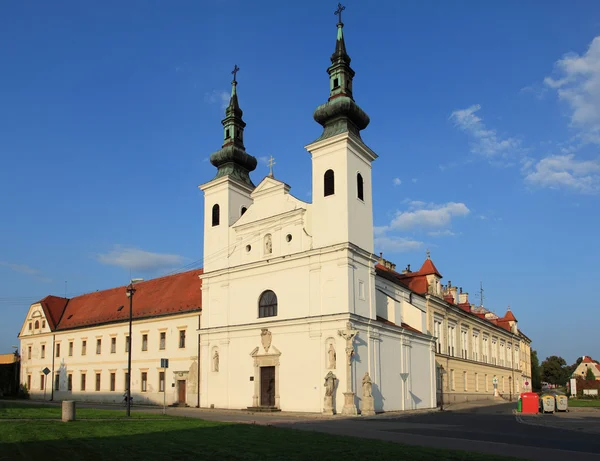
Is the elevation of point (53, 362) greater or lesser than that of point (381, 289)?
lesser

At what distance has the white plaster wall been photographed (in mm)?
43625

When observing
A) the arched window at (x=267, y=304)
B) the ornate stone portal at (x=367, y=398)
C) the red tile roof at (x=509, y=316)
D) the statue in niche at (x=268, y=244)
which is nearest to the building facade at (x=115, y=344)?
the arched window at (x=267, y=304)

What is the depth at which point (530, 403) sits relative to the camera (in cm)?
3481

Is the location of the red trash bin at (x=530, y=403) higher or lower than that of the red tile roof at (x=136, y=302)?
lower

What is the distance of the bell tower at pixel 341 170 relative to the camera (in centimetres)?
3397

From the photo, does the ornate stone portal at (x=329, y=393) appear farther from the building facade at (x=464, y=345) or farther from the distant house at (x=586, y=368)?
the distant house at (x=586, y=368)

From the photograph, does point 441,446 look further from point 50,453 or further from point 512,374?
point 512,374

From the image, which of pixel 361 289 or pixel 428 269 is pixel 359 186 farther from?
pixel 428 269

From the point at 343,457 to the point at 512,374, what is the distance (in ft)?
228

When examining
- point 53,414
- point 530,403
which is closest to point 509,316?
point 530,403

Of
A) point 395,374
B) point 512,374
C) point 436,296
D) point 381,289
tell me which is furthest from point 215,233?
point 512,374

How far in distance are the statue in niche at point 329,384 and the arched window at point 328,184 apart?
417 inches

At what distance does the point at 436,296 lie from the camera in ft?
166

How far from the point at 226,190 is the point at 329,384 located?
16.7 meters
